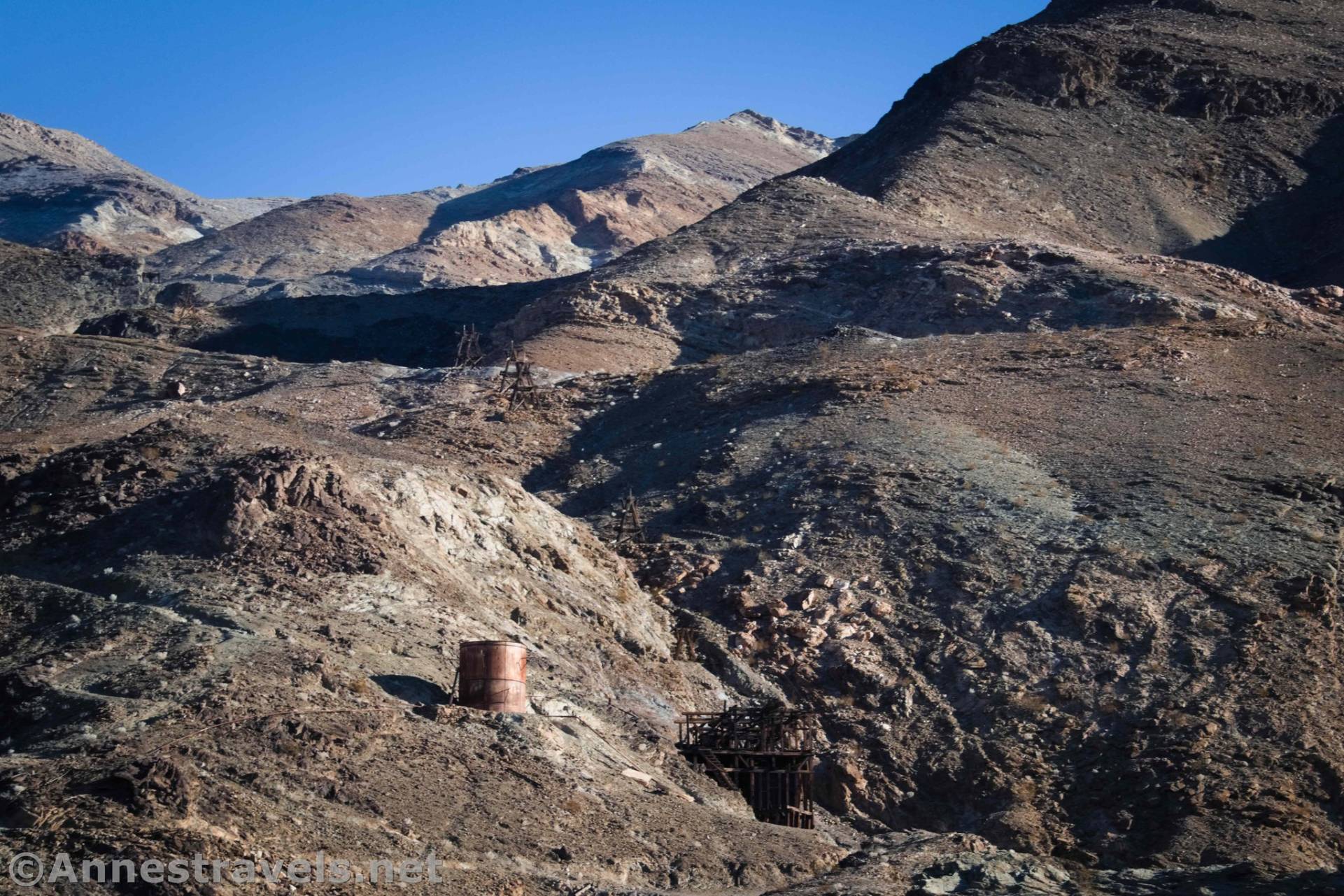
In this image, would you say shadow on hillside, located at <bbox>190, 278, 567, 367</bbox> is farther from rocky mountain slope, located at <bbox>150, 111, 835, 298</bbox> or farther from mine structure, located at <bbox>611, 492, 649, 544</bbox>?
mine structure, located at <bbox>611, 492, 649, 544</bbox>

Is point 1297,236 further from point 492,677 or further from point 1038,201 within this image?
point 492,677

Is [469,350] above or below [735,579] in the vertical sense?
above

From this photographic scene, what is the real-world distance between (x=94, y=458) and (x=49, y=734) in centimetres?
797

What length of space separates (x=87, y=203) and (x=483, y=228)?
24.0 metres

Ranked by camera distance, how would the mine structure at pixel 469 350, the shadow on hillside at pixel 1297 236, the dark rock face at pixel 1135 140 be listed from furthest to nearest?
the dark rock face at pixel 1135 140
the shadow on hillside at pixel 1297 236
the mine structure at pixel 469 350

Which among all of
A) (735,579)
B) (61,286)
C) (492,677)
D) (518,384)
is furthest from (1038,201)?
(492,677)

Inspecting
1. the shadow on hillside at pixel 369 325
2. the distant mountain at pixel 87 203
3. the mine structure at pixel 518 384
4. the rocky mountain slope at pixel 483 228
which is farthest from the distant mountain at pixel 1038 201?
the distant mountain at pixel 87 203

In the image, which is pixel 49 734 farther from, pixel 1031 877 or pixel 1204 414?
pixel 1204 414

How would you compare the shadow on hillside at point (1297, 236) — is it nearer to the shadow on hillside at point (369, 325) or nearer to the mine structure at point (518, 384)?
the shadow on hillside at point (369, 325)

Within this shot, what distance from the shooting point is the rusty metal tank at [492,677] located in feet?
55.7

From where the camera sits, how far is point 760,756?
19.6m

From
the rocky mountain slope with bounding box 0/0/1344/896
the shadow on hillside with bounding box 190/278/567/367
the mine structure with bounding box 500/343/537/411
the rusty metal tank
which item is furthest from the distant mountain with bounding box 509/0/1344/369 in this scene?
the rusty metal tank

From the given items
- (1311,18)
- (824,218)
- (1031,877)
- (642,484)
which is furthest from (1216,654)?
(1311,18)

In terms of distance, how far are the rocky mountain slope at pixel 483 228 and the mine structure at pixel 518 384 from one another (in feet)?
117
